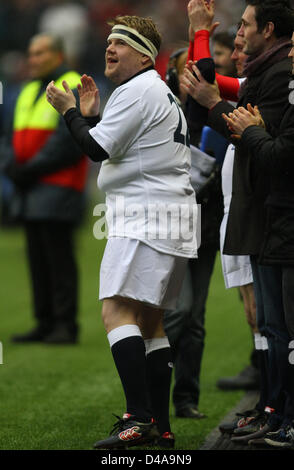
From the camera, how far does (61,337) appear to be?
8.84m

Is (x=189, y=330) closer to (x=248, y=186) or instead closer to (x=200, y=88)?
(x=248, y=186)

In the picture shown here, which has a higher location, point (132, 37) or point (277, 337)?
point (132, 37)

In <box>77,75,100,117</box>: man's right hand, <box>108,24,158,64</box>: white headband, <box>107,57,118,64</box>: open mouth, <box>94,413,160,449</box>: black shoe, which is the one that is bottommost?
<box>94,413,160,449</box>: black shoe

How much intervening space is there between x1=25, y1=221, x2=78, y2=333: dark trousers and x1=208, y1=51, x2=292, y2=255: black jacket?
4146 mm

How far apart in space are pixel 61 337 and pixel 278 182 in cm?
452

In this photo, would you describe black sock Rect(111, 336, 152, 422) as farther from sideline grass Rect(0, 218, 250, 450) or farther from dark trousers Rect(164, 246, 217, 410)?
dark trousers Rect(164, 246, 217, 410)

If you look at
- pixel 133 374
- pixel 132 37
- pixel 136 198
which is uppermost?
pixel 132 37

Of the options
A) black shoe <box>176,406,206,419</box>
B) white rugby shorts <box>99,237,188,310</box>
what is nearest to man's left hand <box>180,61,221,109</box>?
white rugby shorts <box>99,237,188,310</box>

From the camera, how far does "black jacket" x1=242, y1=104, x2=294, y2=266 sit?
179 inches

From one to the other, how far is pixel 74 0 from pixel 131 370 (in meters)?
20.9

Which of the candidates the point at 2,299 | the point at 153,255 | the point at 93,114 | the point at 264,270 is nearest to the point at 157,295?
the point at 153,255

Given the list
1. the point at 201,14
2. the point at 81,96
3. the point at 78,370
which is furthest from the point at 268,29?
the point at 78,370

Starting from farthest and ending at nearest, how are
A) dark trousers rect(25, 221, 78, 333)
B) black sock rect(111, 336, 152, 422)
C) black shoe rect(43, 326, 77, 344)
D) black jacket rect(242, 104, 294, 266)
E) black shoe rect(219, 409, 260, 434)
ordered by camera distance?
dark trousers rect(25, 221, 78, 333), black shoe rect(43, 326, 77, 344), black shoe rect(219, 409, 260, 434), black sock rect(111, 336, 152, 422), black jacket rect(242, 104, 294, 266)

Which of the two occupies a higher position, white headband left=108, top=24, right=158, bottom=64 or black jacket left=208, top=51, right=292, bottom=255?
white headband left=108, top=24, right=158, bottom=64
